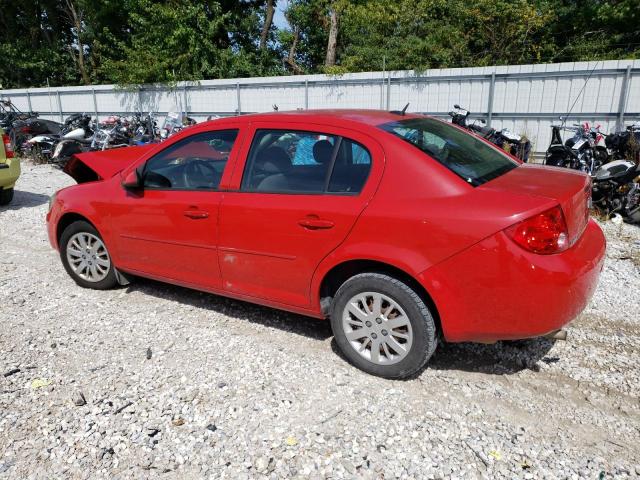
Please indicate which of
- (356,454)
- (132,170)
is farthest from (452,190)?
(132,170)

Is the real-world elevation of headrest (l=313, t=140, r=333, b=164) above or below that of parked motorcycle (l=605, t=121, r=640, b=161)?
above

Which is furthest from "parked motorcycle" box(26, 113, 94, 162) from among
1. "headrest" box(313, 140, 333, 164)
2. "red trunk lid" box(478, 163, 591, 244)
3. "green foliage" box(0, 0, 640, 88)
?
"red trunk lid" box(478, 163, 591, 244)

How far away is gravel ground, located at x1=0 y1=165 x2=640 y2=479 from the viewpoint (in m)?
2.53

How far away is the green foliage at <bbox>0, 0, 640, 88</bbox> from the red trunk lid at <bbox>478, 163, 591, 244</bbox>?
952 centimetres

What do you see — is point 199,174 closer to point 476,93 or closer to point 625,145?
point 625,145

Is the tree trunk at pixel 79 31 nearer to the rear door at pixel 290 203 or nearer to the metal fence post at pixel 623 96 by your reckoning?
the metal fence post at pixel 623 96

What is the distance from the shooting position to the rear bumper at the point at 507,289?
2.62m

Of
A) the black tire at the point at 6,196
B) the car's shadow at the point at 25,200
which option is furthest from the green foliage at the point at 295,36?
the black tire at the point at 6,196

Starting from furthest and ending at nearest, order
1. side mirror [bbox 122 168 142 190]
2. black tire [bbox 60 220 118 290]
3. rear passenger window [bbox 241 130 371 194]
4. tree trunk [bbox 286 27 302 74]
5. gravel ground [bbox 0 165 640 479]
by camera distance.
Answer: tree trunk [bbox 286 27 302 74] → black tire [bbox 60 220 118 290] → side mirror [bbox 122 168 142 190] → rear passenger window [bbox 241 130 371 194] → gravel ground [bbox 0 165 640 479]

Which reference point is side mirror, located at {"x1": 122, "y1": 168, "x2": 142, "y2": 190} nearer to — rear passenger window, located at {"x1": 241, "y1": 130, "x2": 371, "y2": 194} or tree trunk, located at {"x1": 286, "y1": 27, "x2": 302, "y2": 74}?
rear passenger window, located at {"x1": 241, "y1": 130, "x2": 371, "y2": 194}

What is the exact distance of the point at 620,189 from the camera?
679cm

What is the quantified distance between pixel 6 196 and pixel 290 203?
752cm

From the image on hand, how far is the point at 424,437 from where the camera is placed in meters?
2.68

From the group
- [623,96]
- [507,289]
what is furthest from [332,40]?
[507,289]
